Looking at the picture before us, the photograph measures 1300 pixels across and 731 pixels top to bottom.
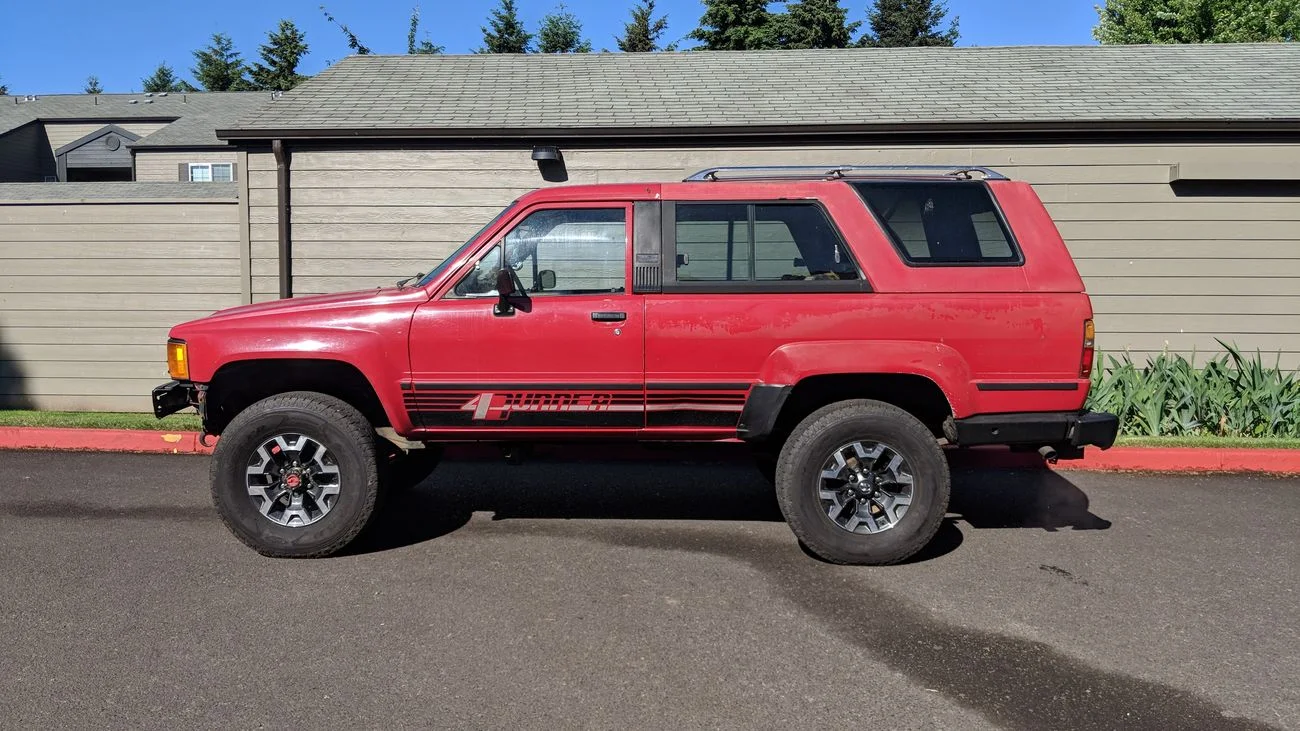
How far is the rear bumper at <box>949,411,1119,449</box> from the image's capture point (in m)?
4.96

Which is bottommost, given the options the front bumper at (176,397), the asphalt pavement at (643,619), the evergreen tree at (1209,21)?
the asphalt pavement at (643,619)

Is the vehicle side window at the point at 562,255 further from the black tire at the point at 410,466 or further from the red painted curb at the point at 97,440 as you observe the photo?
the red painted curb at the point at 97,440

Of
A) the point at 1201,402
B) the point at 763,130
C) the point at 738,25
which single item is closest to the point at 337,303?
the point at 763,130

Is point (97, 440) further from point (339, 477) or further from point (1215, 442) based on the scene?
point (1215, 442)

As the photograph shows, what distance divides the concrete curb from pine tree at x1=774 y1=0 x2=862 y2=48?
31624mm

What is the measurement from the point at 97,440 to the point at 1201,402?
9300 mm

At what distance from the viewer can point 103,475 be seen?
697 centimetres

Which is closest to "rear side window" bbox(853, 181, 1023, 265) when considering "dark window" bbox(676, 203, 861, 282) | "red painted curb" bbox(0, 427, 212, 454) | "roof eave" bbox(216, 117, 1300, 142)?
"dark window" bbox(676, 203, 861, 282)

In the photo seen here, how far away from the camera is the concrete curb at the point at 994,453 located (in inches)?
286

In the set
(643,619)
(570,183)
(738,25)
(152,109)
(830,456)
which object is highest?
(738,25)

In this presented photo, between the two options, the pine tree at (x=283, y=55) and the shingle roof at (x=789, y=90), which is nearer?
the shingle roof at (x=789, y=90)

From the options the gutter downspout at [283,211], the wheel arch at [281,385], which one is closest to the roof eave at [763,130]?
the gutter downspout at [283,211]

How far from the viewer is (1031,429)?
16.3ft

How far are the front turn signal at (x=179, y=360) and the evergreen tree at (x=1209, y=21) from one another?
80.5ft
